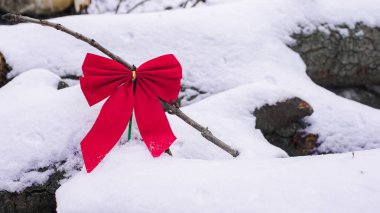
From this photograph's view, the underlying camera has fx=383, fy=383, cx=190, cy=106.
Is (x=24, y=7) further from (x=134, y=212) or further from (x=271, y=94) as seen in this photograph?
(x=134, y=212)

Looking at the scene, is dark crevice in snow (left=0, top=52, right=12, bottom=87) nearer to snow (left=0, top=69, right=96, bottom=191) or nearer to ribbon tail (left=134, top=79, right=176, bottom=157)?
snow (left=0, top=69, right=96, bottom=191)

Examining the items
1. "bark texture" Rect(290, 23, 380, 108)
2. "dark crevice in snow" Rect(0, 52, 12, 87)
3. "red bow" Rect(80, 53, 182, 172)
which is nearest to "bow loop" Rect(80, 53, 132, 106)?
"red bow" Rect(80, 53, 182, 172)

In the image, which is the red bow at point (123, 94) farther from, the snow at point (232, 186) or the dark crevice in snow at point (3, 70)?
the dark crevice in snow at point (3, 70)

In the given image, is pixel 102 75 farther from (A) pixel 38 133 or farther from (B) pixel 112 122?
(A) pixel 38 133

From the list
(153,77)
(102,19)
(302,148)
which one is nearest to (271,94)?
(302,148)

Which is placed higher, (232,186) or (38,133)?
(232,186)

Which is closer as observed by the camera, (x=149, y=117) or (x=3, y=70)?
(x=149, y=117)

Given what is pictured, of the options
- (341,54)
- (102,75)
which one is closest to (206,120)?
(102,75)
